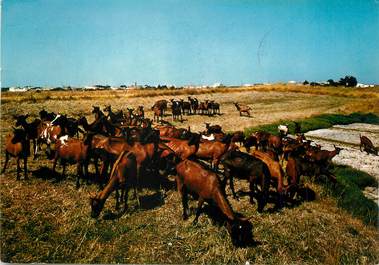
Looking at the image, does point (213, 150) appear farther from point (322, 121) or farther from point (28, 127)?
point (322, 121)

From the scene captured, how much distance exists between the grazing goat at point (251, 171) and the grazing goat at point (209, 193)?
46.6 inches

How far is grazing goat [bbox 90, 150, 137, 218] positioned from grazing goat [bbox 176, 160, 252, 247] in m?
1.37

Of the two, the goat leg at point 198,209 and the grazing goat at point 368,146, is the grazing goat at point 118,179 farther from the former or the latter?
the grazing goat at point 368,146

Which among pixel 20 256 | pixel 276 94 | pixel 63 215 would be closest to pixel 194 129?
pixel 63 215

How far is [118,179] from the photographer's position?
1002 cm

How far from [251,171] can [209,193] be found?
2.23 meters

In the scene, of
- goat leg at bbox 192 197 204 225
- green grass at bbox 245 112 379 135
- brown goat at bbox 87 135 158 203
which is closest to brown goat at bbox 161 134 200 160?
brown goat at bbox 87 135 158 203

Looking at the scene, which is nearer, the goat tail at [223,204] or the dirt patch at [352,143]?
the goat tail at [223,204]

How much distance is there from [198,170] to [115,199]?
115 inches

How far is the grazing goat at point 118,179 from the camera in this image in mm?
9633

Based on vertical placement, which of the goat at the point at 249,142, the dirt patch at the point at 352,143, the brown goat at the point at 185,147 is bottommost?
the dirt patch at the point at 352,143

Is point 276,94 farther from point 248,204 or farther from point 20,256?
point 20,256

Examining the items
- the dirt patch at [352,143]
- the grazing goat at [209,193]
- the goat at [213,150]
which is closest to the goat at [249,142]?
the goat at [213,150]

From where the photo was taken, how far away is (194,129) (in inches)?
977
